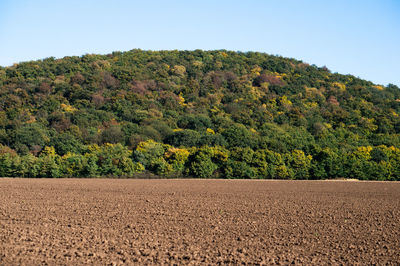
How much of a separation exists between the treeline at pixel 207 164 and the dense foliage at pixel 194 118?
14 cm

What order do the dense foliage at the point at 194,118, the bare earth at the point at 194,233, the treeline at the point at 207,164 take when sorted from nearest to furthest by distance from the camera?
the bare earth at the point at 194,233
the treeline at the point at 207,164
the dense foliage at the point at 194,118

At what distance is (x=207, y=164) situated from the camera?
58.4 meters

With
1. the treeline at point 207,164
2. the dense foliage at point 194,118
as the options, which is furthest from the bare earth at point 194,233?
the dense foliage at point 194,118

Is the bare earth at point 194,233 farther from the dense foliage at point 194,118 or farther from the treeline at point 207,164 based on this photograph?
the dense foliage at point 194,118

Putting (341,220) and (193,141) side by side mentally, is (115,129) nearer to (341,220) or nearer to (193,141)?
(193,141)

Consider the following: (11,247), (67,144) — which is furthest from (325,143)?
(11,247)

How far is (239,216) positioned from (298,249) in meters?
7.09

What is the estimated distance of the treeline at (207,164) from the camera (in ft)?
187

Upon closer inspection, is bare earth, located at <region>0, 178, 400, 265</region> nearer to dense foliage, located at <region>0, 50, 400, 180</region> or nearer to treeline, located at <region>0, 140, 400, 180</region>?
treeline, located at <region>0, 140, 400, 180</region>

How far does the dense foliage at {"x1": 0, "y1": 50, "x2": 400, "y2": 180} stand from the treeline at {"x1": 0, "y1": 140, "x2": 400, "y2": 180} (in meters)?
0.14

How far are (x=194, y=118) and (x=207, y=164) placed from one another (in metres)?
25.4

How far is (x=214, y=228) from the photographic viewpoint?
685 inches

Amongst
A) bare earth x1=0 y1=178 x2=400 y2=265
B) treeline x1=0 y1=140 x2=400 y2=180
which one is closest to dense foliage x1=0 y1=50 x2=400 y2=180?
treeline x1=0 y1=140 x2=400 y2=180

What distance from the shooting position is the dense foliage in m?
59.1
